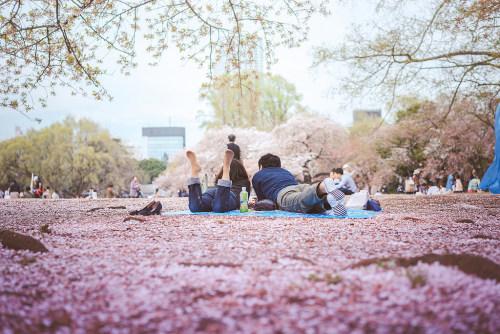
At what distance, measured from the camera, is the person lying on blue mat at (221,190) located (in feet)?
19.0

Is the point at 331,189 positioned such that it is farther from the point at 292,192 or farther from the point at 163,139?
the point at 163,139

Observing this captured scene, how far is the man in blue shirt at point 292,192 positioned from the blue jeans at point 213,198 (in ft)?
2.01

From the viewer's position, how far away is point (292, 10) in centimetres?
631

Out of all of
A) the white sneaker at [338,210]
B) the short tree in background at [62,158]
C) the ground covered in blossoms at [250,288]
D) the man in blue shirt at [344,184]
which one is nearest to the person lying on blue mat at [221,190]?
the white sneaker at [338,210]

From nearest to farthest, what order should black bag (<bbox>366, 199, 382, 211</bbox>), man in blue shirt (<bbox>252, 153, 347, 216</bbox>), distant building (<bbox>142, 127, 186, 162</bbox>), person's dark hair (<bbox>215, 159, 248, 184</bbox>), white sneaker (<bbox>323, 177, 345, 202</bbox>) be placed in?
1. white sneaker (<bbox>323, 177, 345, 202</bbox>)
2. man in blue shirt (<bbox>252, 153, 347, 216</bbox>)
3. person's dark hair (<bbox>215, 159, 248, 184</bbox>)
4. black bag (<bbox>366, 199, 382, 211</bbox>)
5. distant building (<bbox>142, 127, 186, 162</bbox>)

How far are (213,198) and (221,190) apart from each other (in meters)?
0.57

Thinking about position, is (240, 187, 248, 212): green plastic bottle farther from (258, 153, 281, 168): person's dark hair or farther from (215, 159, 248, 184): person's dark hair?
(258, 153, 281, 168): person's dark hair

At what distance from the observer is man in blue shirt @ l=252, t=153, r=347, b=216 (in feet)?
16.0

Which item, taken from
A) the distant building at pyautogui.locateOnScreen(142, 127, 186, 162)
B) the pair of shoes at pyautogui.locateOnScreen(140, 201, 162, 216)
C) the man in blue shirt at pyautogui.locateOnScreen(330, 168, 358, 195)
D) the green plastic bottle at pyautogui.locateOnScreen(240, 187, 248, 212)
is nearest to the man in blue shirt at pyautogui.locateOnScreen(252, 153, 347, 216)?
the green plastic bottle at pyautogui.locateOnScreen(240, 187, 248, 212)

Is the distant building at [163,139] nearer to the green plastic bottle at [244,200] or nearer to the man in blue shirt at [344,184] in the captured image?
the man in blue shirt at [344,184]

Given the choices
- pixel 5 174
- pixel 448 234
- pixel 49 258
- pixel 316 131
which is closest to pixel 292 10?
Result: pixel 448 234

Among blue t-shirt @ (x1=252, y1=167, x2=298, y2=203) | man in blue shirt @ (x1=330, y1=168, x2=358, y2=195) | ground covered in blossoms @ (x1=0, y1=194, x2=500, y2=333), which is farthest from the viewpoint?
man in blue shirt @ (x1=330, y1=168, x2=358, y2=195)

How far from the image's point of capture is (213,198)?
661 cm

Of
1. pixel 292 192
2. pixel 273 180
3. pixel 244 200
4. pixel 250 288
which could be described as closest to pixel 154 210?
pixel 244 200
